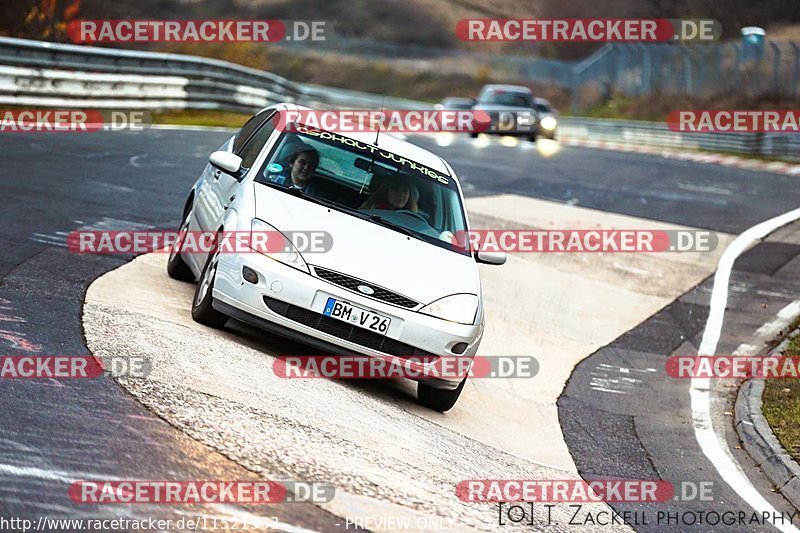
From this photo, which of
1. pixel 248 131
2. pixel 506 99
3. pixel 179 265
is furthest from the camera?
pixel 506 99

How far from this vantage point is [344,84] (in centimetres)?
8494

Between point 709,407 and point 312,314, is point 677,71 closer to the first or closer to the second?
point 709,407

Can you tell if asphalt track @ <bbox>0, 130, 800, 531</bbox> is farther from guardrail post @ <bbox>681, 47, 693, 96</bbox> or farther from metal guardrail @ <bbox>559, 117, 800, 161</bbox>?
guardrail post @ <bbox>681, 47, 693, 96</bbox>

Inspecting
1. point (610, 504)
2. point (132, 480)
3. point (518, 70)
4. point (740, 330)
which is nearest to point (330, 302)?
point (610, 504)

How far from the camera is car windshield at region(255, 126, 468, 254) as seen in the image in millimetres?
8711

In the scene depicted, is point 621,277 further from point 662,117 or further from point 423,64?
point 423,64

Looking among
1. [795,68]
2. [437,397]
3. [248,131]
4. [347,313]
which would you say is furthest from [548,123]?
[347,313]

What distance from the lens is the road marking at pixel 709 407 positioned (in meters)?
7.73

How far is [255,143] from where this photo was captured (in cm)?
935

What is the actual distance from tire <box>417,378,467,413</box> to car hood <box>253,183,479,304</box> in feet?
2.28

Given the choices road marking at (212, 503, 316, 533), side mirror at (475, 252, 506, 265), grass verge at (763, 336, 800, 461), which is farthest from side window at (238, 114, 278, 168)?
grass verge at (763, 336, 800, 461)

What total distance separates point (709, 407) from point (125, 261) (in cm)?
500

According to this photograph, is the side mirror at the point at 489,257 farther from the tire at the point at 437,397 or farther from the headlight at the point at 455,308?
the tire at the point at 437,397

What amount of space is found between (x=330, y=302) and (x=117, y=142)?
38.0 feet
